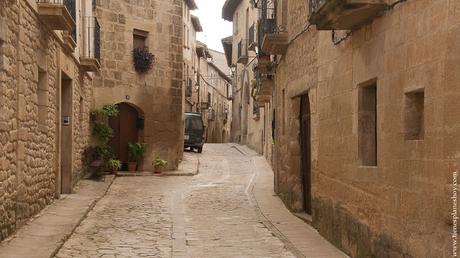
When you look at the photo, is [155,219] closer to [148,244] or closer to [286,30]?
[148,244]

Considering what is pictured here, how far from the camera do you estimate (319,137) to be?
9.54 metres

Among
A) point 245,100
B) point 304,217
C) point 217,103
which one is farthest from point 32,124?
point 217,103

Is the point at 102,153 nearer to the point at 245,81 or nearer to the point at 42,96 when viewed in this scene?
the point at 42,96

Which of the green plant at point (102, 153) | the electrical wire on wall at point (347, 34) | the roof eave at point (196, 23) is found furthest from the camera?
the roof eave at point (196, 23)

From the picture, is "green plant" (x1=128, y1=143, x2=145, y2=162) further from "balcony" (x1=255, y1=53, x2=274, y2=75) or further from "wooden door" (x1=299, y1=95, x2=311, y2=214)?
"wooden door" (x1=299, y1=95, x2=311, y2=214)

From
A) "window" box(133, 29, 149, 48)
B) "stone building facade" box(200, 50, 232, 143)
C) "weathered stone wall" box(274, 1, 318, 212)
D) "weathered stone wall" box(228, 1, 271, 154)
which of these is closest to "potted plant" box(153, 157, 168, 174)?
"window" box(133, 29, 149, 48)

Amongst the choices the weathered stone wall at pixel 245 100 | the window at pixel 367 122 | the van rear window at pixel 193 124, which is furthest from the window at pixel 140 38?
the window at pixel 367 122

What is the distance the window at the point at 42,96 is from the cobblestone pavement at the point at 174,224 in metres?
1.89

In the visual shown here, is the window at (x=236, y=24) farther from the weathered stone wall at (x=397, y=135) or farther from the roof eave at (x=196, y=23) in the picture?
the weathered stone wall at (x=397, y=135)

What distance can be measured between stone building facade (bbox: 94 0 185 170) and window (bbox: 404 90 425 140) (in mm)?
13828

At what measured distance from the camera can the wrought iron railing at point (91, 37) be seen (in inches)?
586

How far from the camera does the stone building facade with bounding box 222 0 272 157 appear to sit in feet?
82.6

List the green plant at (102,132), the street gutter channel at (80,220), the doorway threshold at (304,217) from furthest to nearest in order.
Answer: the green plant at (102,132)
the doorway threshold at (304,217)
the street gutter channel at (80,220)

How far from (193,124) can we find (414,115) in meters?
21.6
